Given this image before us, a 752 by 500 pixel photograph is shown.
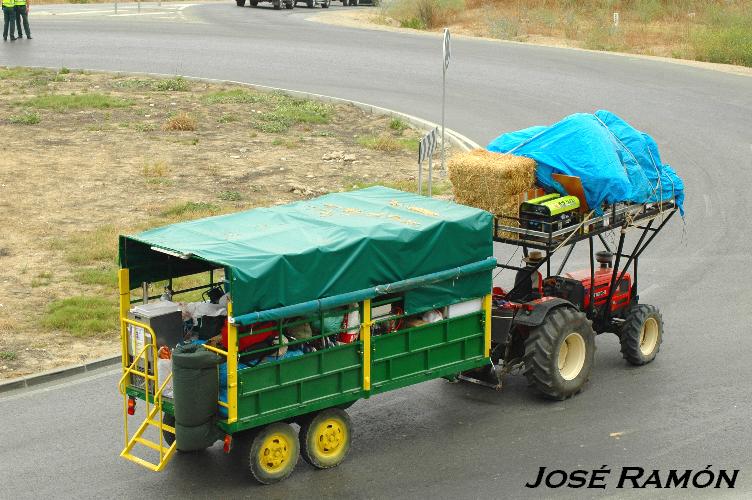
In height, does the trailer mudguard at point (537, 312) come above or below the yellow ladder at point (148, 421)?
above

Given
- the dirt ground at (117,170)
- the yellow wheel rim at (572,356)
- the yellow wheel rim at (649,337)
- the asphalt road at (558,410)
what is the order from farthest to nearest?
the dirt ground at (117,170), the yellow wheel rim at (649,337), the yellow wheel rim at (572,356), the asphalt road at (558,410)

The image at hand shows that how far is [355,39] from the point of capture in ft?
131

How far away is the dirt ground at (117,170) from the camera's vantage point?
16344 millimetres

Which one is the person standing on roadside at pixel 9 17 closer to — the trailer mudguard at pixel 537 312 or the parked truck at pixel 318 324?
the parked truck at pixel 318 324

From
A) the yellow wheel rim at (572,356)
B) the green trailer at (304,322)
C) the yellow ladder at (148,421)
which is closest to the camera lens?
the green trailer at (304,322)

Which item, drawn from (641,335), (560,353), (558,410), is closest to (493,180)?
(560,353)

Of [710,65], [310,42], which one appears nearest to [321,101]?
[310,42]

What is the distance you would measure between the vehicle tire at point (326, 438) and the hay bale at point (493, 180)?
10.1ft

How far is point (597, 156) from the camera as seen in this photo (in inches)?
512

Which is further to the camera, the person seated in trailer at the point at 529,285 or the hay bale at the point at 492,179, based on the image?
the person seated in trailer at the point at 529,285

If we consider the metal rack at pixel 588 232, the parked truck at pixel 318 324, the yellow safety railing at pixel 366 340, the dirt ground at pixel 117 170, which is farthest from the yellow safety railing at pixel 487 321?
the dirt ground at pixel 117 170

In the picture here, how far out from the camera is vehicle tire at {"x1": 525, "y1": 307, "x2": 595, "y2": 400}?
41.1 feet

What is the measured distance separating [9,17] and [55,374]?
27269 millimetres

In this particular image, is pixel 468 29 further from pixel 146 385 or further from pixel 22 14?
pixel 146 385
